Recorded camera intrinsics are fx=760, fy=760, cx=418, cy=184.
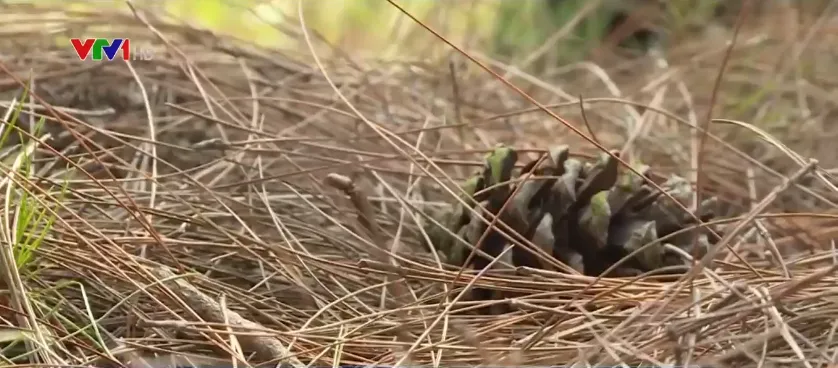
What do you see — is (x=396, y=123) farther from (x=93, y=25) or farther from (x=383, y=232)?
(x=93, y=25)

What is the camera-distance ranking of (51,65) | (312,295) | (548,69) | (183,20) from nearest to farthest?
(312,295)
(51,65)
(183,20)
(548,69)

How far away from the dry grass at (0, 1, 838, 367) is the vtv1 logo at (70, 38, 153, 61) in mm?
15

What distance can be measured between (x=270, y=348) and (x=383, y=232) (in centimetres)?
27

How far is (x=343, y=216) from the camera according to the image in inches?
31.6

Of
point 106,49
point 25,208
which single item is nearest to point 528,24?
point 106,49

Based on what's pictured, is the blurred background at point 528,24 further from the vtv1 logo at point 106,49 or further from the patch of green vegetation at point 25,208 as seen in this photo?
the patch of green vegetation at point 25,208

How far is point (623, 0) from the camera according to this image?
164cm

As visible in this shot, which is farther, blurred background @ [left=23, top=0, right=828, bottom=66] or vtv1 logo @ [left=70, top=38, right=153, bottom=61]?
blurred background @ [left=23, top=0, right=828, bottom=66]

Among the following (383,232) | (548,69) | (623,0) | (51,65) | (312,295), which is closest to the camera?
(312,295)

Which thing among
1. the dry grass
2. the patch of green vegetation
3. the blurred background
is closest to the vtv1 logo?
the dry grass

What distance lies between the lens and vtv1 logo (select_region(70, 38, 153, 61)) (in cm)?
103

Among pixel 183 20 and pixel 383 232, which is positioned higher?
pixel 183 20

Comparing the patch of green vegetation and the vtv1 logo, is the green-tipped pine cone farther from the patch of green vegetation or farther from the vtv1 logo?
the vtv1 logo

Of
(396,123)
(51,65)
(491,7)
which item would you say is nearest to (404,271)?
(396,123)
